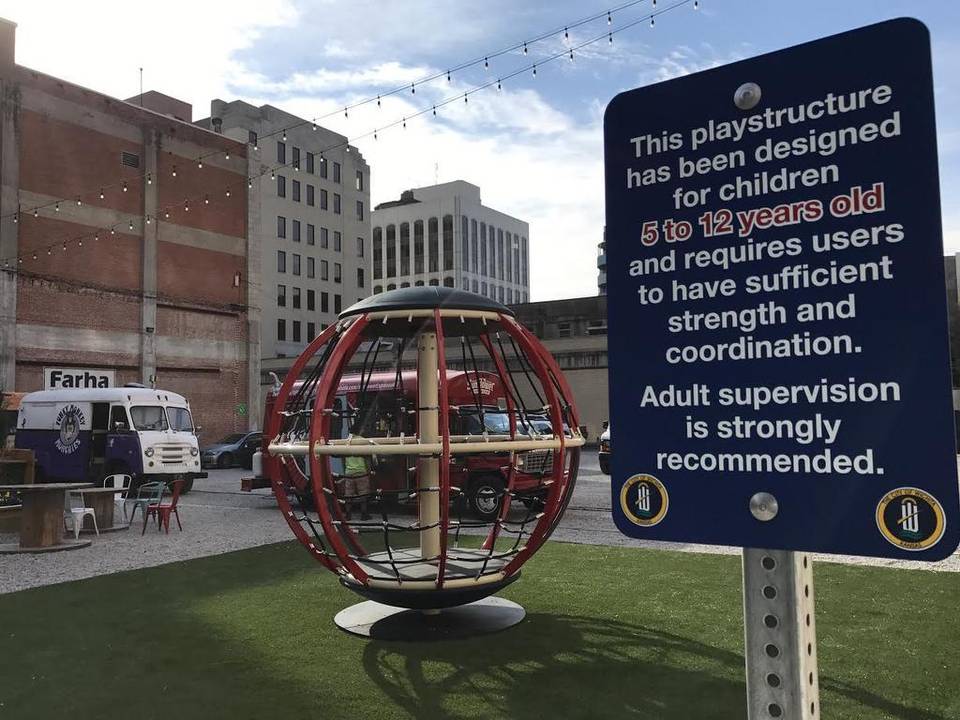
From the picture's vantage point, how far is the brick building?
28828 millimetres

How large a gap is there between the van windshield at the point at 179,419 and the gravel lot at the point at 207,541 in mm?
2156

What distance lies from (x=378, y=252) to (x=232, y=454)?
73.7 metres

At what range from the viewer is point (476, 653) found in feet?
19.3

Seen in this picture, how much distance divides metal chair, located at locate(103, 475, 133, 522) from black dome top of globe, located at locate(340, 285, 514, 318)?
8703 mm

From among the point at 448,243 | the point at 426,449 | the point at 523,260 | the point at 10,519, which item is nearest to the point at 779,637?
the point at 426,449

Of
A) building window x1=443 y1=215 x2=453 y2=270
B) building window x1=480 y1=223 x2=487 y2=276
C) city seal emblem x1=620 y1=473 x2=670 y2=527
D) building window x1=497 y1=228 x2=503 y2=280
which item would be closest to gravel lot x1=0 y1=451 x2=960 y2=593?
city seal emblem x1=620 y1=473 x2=670 y2=527

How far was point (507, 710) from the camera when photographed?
472cm

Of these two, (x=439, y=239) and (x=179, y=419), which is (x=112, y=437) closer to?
(x=179, y=419)

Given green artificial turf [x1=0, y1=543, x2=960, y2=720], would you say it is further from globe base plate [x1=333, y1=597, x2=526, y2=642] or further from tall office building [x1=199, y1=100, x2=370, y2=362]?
tall office building [x1=199, y1=100, x2=370, y2=362]

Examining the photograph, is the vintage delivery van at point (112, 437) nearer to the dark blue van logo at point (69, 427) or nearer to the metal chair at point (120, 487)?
the dark blue van logo at point (69, 427)

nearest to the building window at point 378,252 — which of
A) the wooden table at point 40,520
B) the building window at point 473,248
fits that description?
the building window at point 473,248

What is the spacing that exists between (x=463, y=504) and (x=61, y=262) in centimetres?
2266

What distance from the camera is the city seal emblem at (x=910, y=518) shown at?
4.67ft

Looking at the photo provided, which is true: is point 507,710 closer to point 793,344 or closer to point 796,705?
point 796,705
